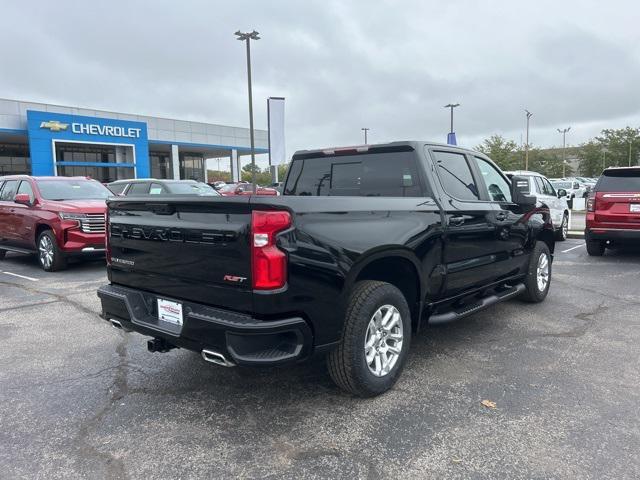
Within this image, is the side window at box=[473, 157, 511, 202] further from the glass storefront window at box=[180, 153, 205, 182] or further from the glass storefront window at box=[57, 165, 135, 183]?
the glass storefront window at box=[180, 153, 205, 182]

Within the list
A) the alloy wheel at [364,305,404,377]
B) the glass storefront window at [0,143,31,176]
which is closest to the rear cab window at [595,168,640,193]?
the alloy wheel at [364,305,404,377]

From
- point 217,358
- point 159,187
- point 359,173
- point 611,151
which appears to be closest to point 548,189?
point 359,173

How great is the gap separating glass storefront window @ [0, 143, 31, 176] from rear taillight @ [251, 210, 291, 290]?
42656 millimetres

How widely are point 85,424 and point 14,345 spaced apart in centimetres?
215

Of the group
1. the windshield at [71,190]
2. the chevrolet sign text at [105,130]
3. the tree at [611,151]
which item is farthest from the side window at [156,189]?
the tree at [611,151]

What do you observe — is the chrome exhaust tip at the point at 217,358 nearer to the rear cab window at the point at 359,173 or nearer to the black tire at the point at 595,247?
the rear cab window at the point at 359,173

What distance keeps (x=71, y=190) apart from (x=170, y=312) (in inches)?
299

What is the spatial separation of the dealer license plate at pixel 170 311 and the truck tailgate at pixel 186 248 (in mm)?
56

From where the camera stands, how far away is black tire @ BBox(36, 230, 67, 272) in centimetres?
870

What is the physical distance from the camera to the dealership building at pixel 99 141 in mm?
32688

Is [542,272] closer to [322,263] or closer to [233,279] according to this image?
[322,263]

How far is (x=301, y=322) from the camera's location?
9.75ft

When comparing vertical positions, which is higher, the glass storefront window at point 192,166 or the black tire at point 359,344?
the glass storefront window at point 192,166

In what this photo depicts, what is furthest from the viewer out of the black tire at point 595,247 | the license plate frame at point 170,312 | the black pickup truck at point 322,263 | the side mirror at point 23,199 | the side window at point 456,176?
the black tire at point 595,247
